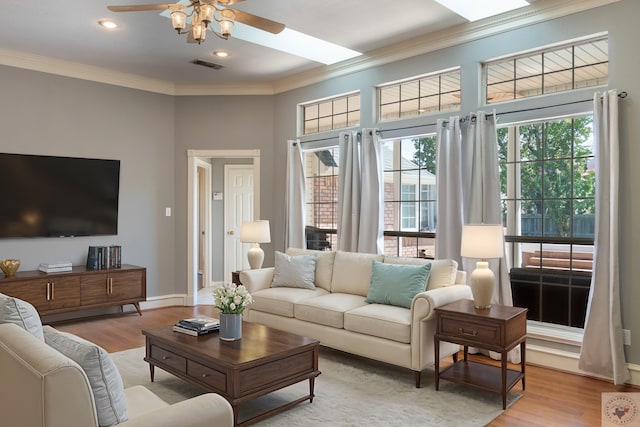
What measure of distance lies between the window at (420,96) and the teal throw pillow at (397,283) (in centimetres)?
172

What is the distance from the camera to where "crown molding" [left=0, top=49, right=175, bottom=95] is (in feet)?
17.2

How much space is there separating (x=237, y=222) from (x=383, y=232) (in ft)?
11.8

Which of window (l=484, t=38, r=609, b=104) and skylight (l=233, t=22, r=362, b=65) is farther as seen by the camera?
skylight (l=233, t=22, r=362, b=65)

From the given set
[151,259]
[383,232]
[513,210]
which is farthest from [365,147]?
[151,259]

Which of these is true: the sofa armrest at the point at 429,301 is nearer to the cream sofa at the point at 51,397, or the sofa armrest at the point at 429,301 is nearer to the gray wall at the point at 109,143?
the cream sofa at the point at 51,397

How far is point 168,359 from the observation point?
3291mm

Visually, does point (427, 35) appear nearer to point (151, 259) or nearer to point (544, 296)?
point (544, 296)

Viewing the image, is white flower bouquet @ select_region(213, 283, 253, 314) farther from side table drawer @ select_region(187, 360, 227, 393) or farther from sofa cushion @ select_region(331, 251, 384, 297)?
sofa cushion @ select_region(331, 251, 384, 297)

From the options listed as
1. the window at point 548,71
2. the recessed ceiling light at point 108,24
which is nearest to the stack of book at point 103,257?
the recessed ceiling light at point 108,24

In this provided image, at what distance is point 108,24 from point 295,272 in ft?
9.61

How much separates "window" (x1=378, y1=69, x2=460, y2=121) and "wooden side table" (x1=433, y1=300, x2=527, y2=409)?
2139 mm

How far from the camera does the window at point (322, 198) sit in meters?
6.02

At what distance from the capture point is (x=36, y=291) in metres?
5.02

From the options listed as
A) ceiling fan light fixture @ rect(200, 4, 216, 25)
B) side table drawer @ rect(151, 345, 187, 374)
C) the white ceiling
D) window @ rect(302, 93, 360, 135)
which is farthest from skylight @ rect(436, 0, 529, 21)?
side table drawer @ rect(151, 345, 187, 374)
